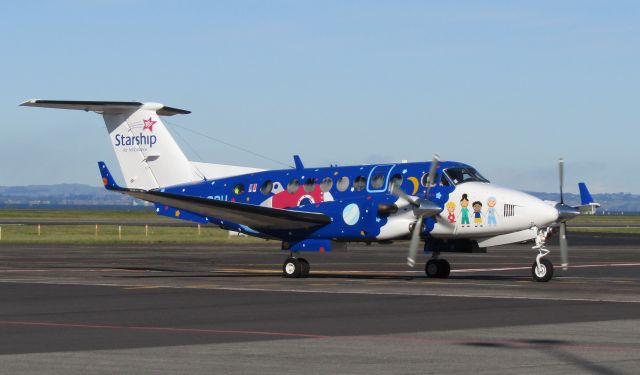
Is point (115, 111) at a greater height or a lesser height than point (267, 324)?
greater

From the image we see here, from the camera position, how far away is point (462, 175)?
31.3 meters

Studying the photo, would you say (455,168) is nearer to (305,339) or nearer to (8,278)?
(8,278)

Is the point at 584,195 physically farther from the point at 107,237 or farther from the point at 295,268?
the point at 107,237

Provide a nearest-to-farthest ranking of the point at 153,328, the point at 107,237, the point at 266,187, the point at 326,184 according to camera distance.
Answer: the point at 153,328 → the point at 326,184 → the point at 266,187 → the point at 107,237

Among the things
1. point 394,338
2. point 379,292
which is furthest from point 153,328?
point 379,292

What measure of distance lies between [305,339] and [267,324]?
253 centimetres

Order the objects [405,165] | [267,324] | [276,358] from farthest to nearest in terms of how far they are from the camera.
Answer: [405,165]
[267,324]
[276,358]

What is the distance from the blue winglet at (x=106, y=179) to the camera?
3350 cm

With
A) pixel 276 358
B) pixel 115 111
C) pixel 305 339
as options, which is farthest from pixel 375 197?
pixel 276 358

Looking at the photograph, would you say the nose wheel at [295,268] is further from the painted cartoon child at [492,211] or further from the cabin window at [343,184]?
the painted cartoon child at [492,211]

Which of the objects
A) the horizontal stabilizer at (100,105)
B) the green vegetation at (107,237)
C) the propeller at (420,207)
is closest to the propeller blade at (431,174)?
the propeller at (420,207)

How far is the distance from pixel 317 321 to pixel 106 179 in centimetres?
1587

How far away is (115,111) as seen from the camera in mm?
37031

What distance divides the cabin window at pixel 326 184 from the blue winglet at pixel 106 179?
609 centimetres
